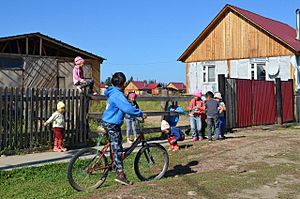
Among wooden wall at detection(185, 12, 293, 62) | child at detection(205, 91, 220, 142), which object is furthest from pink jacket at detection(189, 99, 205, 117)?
wooden wall at detection(185, 12, 293, 62)

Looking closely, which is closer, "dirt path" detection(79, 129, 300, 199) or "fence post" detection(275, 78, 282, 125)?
"dirt path" detection(79, 129, 300, 199)

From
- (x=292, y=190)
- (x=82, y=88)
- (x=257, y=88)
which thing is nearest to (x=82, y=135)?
(x=82, y=88)

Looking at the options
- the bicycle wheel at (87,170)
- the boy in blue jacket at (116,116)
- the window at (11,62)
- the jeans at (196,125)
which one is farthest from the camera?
the window at (11,62)

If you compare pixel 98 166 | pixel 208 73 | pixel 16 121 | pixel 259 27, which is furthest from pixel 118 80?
pixel 208 73

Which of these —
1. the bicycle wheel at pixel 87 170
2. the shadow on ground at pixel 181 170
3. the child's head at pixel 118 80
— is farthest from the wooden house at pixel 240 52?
the bicycle wheel at pixel 87 170

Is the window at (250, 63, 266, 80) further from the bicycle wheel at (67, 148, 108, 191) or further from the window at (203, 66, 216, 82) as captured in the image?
the bicycle wheel at (67, 148, 108, 191)

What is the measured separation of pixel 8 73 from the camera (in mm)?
22031

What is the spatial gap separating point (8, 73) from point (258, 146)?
1678cm

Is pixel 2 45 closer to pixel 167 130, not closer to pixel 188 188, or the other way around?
pixel 167 130

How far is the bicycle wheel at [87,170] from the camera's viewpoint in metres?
5.70

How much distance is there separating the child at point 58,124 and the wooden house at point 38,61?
1362 centimetres

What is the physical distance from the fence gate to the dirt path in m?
3.78

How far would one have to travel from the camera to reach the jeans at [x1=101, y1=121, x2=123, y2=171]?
5914 mm

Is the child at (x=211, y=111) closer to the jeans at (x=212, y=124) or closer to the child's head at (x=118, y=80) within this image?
the jeans at (x=212, y=124)
